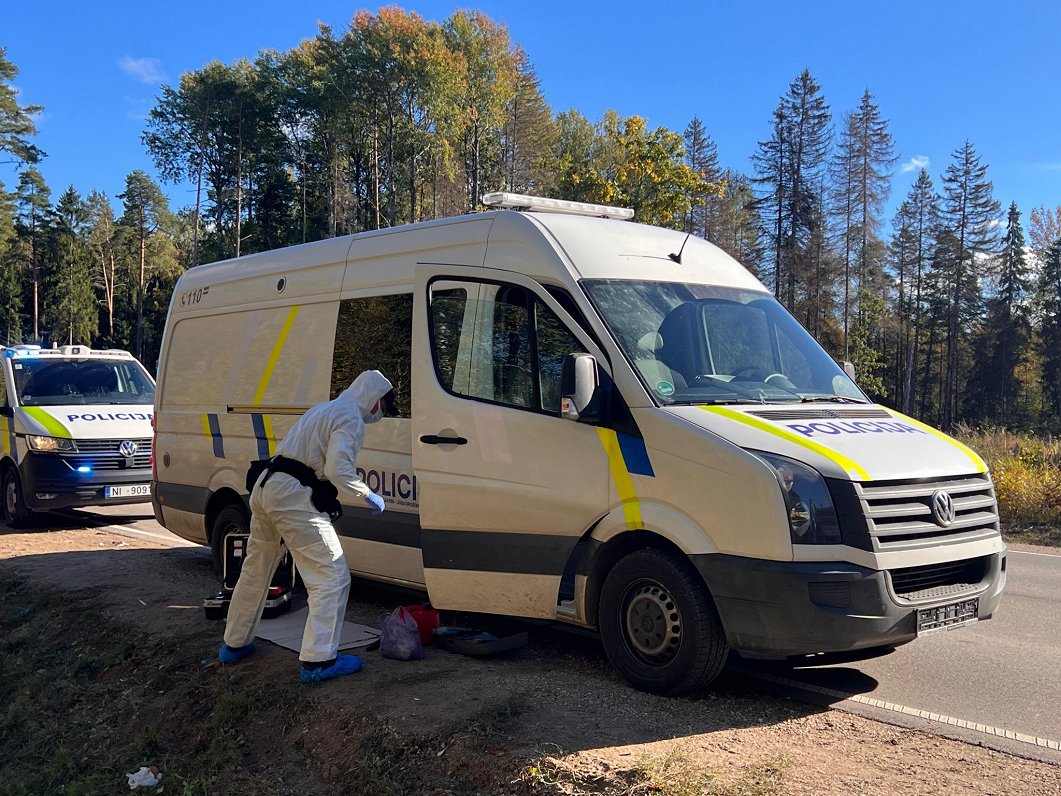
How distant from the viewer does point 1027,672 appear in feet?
18.7

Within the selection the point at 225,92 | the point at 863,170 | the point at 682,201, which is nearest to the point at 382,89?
the point at 225,92

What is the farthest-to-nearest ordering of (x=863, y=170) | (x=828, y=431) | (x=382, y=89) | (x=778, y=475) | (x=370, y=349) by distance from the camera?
(x=863, y=170) → (x=382, y=89) → (x=370, y=349) → (x=828, y=431) → (x=778, y=475)

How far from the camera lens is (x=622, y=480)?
4.97 meters

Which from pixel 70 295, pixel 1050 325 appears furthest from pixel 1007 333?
pixel 70 295

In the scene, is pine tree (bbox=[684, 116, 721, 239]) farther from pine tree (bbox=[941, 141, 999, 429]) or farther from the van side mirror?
the van side mirror

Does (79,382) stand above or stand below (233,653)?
above

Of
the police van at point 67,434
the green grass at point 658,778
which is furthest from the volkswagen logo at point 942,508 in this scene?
the police van at point 67,434

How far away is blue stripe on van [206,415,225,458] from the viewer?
793 cm

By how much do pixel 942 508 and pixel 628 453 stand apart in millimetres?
1580

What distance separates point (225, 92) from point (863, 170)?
4034 centimetres

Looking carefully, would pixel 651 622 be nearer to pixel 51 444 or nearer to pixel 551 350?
pixel 551 350

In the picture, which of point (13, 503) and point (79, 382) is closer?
point (13, 503)

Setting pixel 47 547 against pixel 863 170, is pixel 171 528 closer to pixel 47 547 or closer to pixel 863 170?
pixel 47 547

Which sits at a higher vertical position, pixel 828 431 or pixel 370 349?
pixel 370 349
